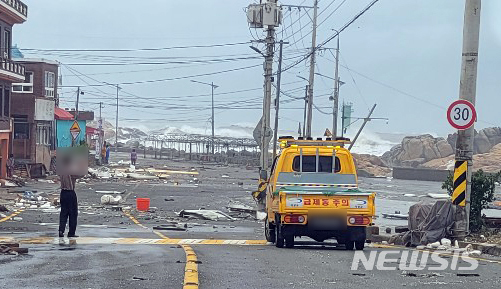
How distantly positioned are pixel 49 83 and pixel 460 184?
157 ft

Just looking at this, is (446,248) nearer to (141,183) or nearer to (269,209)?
(269,209)

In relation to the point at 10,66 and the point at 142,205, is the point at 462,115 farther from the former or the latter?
the point at 10,66

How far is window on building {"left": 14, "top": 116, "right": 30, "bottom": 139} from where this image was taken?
55.6 metres

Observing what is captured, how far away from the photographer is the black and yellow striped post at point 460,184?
18703mm

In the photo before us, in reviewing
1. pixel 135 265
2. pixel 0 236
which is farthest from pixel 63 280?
pixel 0 236

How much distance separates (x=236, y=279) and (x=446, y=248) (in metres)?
8.06

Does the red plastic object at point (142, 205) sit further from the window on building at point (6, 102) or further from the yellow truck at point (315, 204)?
the window on building at point (6, 102)

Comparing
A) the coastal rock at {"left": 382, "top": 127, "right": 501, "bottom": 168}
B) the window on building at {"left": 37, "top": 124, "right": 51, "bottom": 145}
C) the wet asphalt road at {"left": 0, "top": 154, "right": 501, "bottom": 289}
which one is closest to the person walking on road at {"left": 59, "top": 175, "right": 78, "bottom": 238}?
the wet asphalt road at {"left": 0, "top": 154, "right": 501, "bottom": 289}

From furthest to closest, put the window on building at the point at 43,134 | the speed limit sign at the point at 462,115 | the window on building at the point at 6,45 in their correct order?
the window on building at the point at 43,134, the window on building at the point at 6,45, the speed limit sign at the point at 462,115

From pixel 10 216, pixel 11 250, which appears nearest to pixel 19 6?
pixel 10 216

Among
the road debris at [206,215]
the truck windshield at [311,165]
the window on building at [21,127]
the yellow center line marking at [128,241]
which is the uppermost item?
the window on building at [21,127]

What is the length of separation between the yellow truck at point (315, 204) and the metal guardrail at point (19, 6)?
2921cm

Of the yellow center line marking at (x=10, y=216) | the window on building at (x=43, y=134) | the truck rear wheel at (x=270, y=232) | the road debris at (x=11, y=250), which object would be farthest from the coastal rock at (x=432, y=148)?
the road debris at (x=11, y=250)

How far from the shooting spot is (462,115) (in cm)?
1842
